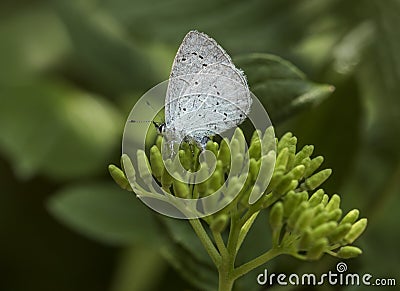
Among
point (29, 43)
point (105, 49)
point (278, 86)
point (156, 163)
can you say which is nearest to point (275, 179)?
point (156, 163)

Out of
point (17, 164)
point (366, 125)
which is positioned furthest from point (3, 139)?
point (366, 125)

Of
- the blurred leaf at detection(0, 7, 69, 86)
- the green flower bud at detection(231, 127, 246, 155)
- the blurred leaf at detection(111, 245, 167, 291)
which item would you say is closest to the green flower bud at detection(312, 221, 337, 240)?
the green flower bud at detection(231, 127, 246, 155)

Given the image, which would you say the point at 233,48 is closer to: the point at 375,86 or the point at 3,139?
the point at 375,86

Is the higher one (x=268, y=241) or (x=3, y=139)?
(x=3, y=139)

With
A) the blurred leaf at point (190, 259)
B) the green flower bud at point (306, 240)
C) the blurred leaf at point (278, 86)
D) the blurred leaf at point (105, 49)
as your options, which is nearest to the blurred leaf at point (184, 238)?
the blurred leaf at point (190, 259)

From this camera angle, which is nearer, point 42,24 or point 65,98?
point 65,98

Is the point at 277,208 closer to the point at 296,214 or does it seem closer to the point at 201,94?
the point at 296,214

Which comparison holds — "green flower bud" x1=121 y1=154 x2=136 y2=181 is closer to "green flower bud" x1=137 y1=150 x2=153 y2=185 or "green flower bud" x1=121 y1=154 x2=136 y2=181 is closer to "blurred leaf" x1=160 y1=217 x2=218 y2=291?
"green flower bud" x1=137 y1=150 x2=153 y2=185
